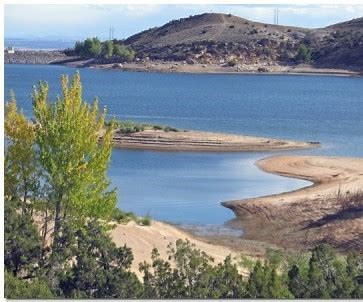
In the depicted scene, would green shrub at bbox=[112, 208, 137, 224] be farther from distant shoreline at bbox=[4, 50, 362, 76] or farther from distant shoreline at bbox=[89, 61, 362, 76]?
distant shoreline at bbox=[89, 61, 362, 76]

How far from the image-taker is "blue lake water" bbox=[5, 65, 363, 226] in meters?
29.2

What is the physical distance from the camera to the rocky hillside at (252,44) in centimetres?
10462

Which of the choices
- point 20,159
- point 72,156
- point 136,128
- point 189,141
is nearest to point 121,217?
point 20,159

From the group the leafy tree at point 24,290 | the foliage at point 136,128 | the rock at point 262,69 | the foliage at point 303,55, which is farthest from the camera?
the foliage at point 303,55

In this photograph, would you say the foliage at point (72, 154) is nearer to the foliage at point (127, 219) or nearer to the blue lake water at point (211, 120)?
the foliage at point (127, 219)

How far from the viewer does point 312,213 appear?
85.9 feet

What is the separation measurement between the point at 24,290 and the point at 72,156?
3866 mm

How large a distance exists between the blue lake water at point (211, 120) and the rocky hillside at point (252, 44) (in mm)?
6143

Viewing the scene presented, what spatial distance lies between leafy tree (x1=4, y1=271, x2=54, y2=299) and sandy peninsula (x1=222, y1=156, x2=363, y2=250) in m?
11.9

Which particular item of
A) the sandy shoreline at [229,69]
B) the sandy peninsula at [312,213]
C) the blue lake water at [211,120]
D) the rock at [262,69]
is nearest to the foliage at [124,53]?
the sandy shoreline at [229,69]

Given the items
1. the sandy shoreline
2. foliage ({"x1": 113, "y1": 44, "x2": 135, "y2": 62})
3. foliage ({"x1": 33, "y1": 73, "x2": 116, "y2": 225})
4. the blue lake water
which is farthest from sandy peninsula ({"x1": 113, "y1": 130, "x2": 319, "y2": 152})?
foliage ({"x1": 113, "y1": 44, "x2": 135, "y2": 62})

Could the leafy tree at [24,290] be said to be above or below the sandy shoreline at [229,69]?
above

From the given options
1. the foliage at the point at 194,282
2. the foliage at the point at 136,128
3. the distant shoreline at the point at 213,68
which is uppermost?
the foliage at the point at 194,282

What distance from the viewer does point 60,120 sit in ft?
49.0
